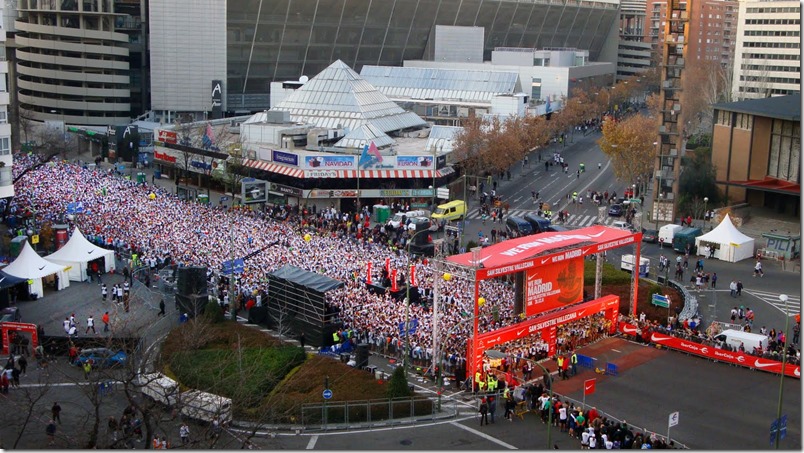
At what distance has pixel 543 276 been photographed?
117ft

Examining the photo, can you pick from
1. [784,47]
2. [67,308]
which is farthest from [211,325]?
[784,47]

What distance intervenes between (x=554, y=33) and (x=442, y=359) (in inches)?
4436

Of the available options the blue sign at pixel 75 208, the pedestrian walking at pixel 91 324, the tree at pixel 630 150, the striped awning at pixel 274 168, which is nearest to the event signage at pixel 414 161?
the striped awning at pixel 274 168

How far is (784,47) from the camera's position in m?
121

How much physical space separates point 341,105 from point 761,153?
30.2 meters

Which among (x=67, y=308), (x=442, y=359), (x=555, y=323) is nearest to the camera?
(x=442, y=359)

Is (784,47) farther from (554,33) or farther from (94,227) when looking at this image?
(94,227)

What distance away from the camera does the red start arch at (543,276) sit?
32.6 metres

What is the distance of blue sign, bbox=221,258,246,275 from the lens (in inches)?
1632

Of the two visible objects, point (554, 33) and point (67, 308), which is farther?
point (554, 33)

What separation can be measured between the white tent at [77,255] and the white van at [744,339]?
86.9 ft

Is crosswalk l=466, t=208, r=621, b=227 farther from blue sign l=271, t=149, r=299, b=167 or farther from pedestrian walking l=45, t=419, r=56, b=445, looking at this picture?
pedestrian walking l=45, t=419, r=56, b=445

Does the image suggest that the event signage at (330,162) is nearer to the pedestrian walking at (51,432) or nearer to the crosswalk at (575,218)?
the crosswalk at (575,218)

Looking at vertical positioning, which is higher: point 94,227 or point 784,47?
point 784,47
